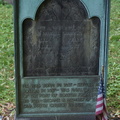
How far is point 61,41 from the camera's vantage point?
413 cm

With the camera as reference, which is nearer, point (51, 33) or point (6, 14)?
point (51, 33)

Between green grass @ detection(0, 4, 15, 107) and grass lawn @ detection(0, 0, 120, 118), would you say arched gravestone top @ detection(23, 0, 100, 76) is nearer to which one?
grass lawn @ detection(0, 0, 120, 118)

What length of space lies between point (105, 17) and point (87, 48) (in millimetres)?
460

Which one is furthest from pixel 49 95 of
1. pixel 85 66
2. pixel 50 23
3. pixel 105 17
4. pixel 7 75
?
pixel 7 75

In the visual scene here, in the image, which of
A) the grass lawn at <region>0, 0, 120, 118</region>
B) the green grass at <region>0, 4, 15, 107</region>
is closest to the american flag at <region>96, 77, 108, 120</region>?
the grass lawn at <region>0, 0, 120, 118</region>

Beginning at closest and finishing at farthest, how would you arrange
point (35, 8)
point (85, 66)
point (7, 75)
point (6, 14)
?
point (35, 8)
point (85, 66)
point (7, 75)
point (6, 14)

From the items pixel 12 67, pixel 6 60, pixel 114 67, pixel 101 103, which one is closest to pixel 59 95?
pixel 101 103

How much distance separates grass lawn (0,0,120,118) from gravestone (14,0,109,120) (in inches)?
25.6

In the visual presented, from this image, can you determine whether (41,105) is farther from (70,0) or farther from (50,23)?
(70,0)

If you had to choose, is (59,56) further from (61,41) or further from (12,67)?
(12,67)

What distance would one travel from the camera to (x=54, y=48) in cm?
415

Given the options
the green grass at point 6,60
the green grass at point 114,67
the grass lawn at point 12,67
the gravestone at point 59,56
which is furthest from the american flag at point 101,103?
the green grass at point 6,60

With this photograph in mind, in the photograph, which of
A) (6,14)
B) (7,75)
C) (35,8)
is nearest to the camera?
(35,8)

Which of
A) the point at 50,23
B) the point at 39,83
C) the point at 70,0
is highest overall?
the point at 70,0
